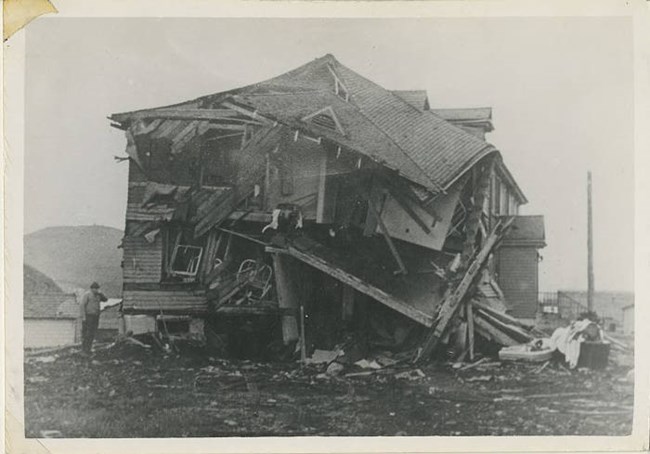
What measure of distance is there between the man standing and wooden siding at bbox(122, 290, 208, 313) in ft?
0.49

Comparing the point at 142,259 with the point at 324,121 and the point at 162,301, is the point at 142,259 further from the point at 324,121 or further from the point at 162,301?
the point at 324,121

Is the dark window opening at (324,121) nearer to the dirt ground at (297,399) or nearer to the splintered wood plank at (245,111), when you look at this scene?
the splintered wood plank at (245,111)

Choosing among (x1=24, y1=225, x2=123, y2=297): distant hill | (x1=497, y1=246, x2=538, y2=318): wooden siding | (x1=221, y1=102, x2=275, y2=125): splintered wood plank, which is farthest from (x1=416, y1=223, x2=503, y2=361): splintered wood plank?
(x1=24, y1=225, x2=123, y2=297): distant hill

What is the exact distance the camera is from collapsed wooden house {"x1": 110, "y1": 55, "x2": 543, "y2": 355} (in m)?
3.30

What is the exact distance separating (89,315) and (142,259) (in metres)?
0.40

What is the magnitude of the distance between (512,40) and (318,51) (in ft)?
3.41

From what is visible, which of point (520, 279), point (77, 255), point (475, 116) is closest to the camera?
point (77, 255)

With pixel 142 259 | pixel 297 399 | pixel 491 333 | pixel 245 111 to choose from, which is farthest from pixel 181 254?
pixel 491 333

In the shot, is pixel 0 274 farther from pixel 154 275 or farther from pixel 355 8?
pixel 355 8

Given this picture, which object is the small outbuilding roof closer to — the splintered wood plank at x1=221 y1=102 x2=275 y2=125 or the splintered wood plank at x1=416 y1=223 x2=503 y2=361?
the splintered wood plank at x1=221 y1=102 x2=275 y2=125

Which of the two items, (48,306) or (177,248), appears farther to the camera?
(177,248)

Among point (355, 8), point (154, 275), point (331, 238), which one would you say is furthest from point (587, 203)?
point (154, 275)

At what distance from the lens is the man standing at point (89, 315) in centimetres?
326

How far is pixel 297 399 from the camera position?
322cm
